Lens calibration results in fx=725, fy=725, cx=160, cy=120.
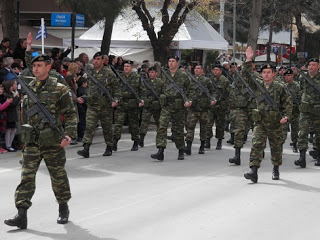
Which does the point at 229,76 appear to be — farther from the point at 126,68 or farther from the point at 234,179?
the point at 234,179

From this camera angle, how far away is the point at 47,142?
7531mm

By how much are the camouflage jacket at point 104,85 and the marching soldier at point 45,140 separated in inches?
219

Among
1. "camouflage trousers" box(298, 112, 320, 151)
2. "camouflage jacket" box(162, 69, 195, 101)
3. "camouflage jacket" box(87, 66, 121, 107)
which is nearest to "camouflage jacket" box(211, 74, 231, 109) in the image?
"camouflage jacket" box(162, 69, 195, 101)

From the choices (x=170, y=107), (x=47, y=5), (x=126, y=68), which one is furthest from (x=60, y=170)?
(x=47, y=5)

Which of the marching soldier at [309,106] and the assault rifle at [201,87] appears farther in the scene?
the assault rifle at [201,87]

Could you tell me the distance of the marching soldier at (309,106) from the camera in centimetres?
1262

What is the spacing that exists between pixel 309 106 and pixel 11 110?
559cm

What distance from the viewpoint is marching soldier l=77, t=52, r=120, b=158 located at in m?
13.3

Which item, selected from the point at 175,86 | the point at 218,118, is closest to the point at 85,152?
the point at 175,86

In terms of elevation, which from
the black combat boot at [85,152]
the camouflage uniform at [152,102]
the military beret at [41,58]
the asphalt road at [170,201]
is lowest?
the asphalt road at [170,201]

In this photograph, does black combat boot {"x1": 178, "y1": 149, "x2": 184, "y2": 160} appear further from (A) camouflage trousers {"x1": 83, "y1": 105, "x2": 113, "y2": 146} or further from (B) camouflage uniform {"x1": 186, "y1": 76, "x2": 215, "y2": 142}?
(A) camouflage trousers {"x1": 83, "y1": 105, "x2": 113, "y2": 146}

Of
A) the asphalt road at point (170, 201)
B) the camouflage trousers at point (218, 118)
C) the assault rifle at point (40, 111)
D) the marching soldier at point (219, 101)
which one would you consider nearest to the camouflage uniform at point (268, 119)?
the asphalt road at point (170, 201)

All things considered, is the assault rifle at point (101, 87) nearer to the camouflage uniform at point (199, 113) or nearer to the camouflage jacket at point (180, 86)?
the camouflage jacket at point (180, 86)

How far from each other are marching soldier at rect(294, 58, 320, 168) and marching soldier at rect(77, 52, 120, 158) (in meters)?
3.39
